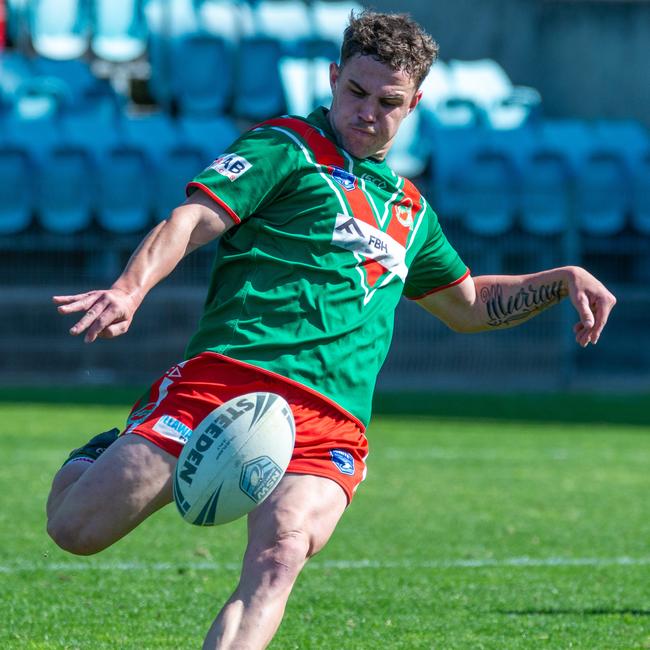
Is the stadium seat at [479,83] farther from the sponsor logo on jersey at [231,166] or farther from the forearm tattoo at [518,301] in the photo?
the sponsor logo on jersey at [231,166]

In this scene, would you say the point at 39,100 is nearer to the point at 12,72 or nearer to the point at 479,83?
the point at 12,72

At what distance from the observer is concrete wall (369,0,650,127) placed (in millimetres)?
23156

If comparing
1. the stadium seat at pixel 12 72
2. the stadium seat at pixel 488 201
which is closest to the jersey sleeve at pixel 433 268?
the stadium seat at pixel 488 201

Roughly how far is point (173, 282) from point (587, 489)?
32.1ft

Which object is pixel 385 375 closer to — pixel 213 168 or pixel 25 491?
pixel 25 491

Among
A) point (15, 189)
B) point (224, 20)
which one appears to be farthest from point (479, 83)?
point (15, 189)

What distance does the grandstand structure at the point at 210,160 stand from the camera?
18203mm

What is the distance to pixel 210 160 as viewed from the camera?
740 inches

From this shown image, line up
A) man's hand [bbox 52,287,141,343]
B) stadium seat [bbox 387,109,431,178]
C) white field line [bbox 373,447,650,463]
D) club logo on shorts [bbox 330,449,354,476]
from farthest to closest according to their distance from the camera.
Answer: stadium seat [bbox 387,109,431,178] < white field line [bbox 373,447,650,463] < club logo on shorts [bbox 330,449,354,476] < man's hand [bbox 52,287,141,343]

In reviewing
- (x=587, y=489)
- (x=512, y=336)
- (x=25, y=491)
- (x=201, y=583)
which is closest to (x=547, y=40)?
(x=512, y=336)

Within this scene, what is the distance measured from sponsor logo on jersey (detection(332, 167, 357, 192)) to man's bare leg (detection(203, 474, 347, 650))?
90 cm

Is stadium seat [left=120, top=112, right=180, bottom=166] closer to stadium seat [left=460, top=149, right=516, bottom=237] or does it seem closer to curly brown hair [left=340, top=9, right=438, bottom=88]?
stadium seat [left=460, top=149, right=516, bottom=237]

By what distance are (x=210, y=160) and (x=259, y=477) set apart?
1538cm

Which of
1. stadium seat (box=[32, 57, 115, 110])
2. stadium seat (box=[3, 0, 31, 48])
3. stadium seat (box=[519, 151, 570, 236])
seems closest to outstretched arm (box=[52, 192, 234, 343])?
stadium seat (box=[519, 151, 570, 236])
